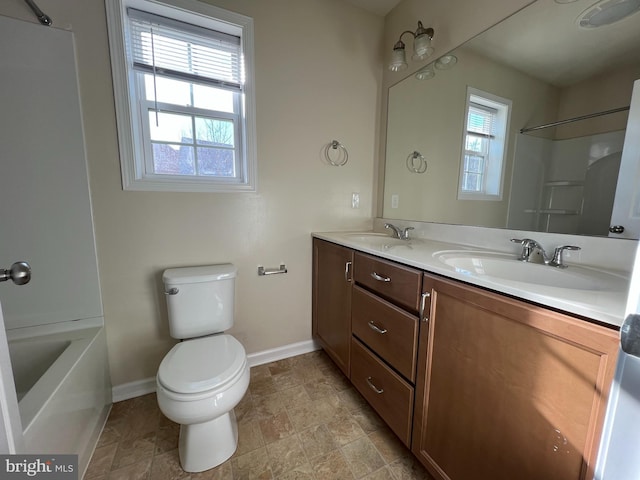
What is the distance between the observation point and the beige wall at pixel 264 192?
1.35 meters

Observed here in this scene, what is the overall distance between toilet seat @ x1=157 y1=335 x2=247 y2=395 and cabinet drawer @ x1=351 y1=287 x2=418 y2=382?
2.01 ft

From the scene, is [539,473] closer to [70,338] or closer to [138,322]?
[138,322]

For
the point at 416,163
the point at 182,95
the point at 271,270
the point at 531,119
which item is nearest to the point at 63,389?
the point at 271,270

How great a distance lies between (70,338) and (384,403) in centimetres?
159

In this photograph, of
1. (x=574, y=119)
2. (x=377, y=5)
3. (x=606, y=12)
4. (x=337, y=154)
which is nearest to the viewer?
(x=606, y=12)

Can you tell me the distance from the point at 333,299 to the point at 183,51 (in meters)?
1.74

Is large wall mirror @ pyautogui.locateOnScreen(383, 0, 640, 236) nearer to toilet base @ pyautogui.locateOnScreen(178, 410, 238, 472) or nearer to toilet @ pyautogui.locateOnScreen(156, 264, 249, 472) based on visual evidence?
toilet @ pyautogui.locateOnScreen(156, 264, 249, 472)

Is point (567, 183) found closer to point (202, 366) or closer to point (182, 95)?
point (202, 366)

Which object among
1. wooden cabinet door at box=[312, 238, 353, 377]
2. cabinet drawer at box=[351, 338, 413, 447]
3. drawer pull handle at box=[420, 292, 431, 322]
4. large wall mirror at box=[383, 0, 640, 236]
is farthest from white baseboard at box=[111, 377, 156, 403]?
large wall mirror at box=[383, 0, 640, 236]

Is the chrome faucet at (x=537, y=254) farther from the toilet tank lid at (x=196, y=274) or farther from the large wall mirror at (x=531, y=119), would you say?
the toilet tank lid at (x=196, y=274)

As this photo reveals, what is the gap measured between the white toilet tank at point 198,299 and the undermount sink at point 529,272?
1.14m

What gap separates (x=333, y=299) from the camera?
5.44 ft

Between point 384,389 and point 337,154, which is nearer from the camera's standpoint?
point 384,389

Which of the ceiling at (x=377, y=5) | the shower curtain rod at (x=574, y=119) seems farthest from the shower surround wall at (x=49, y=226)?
the shower curtain rod at (x=574, y=119)
